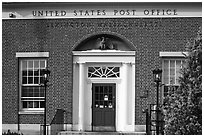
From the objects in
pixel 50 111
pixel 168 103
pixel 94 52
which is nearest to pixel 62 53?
pixel 94 52

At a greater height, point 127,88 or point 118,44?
point 118,44

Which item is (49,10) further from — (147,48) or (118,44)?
(147,48)

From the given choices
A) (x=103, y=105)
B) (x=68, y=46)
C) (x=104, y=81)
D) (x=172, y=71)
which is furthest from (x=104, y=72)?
(x=172, y=71)

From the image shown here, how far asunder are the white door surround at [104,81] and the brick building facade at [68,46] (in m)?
0.23

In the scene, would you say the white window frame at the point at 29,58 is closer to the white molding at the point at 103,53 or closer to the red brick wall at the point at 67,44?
the red brick wall at the point at 67,44

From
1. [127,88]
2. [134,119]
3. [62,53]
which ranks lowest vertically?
[134,119]

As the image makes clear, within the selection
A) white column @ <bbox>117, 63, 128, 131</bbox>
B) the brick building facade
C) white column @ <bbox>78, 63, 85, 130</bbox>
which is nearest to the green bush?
the brick building facade

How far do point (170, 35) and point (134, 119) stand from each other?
3.80 meters

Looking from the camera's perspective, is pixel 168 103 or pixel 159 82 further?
pixel 159 82

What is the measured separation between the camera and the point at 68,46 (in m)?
18.5

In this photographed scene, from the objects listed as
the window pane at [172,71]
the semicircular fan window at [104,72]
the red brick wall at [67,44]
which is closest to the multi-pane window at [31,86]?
the red brick wall at [67,44]

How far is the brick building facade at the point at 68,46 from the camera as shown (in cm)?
1819

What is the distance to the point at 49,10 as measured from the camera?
18.5 metres

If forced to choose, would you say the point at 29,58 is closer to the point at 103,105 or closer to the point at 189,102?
the point at 103,105
